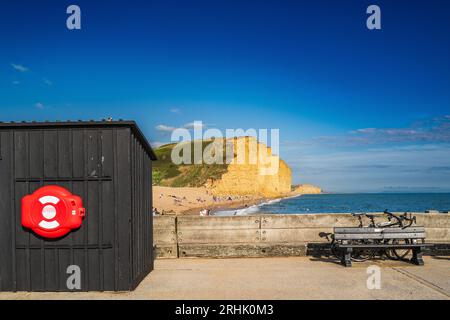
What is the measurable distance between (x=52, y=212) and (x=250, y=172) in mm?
131380

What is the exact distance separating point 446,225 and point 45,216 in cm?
1022

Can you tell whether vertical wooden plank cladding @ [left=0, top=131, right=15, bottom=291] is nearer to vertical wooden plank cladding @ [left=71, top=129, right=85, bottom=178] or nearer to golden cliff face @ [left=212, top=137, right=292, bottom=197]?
vertical wooden plank cladding @ [left=71, top=129, right=85, bottom=178]

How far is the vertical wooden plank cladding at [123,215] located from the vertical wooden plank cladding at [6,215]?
2.07m

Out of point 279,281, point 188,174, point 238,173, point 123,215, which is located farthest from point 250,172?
point 123,215

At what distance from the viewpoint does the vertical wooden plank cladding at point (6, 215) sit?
784cm

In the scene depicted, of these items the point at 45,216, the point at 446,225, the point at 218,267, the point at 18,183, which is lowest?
the point at 218,267

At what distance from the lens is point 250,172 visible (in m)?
138

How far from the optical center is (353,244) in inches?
389

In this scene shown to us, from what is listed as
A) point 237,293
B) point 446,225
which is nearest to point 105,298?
point 237,293

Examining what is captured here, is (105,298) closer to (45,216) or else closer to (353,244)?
(45,216)

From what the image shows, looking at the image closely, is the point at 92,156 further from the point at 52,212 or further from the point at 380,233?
the point at 380,233

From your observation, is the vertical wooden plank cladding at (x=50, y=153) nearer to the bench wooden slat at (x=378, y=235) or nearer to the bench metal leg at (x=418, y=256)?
the bench wooden slat at (x=378, y=235)
